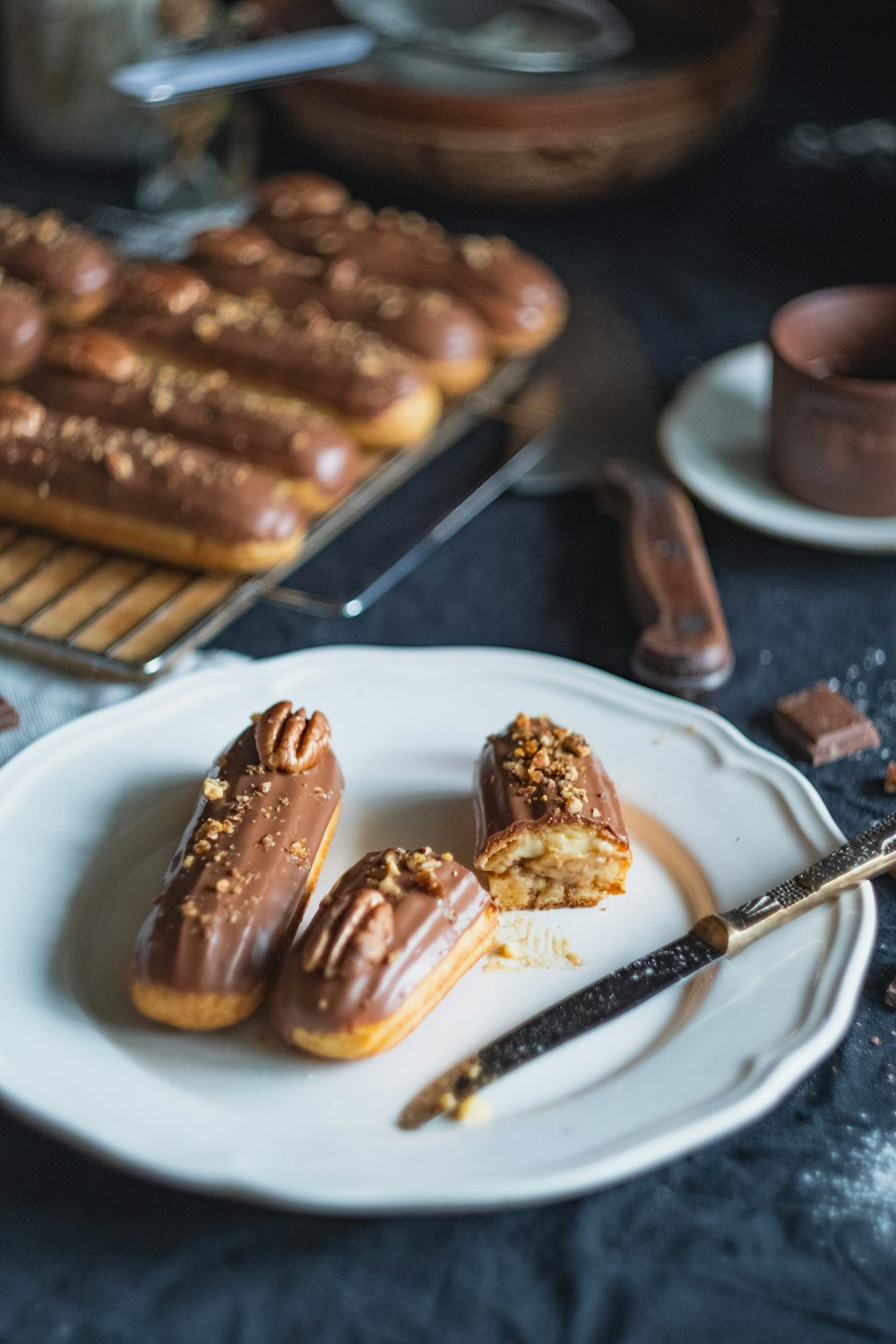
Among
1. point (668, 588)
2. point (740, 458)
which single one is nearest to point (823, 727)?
point (668, 588)

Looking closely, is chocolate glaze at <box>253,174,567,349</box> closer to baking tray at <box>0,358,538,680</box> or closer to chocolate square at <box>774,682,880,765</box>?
Result: baking tray at <box>0,358,538,680</box>

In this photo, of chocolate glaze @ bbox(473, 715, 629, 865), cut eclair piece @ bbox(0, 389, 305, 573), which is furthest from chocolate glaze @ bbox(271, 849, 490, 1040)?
cut eclair piece @ bbox(0, 389, 305, 573)

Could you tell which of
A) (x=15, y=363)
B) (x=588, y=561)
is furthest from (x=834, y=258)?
(x=15, y=363)

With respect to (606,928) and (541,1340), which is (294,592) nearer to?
(606,928)

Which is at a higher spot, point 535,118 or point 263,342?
point 535,118

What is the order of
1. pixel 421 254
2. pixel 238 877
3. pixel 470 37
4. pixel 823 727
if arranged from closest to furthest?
pixel 238 877
pixel 823 727
pixel 421 254
pixel 470 37

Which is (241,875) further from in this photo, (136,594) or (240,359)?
(240,359)
